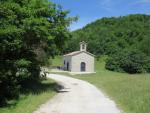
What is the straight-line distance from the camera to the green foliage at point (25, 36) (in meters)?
16.7

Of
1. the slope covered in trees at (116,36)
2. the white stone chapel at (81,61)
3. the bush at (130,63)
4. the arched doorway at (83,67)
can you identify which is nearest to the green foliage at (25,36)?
the white stone chapel at (81,61)

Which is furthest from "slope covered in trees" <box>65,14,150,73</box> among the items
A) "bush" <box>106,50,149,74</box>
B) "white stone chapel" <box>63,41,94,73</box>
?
"white stone chapel" <box>63,41,94,73</box>

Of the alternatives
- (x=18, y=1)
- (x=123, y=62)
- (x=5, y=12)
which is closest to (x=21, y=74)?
(x=18, y=1)

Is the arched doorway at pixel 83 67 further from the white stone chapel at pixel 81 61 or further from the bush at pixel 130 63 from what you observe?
the bush at pixel 130 63

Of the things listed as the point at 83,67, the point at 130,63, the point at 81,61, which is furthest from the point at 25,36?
the point at 130,63

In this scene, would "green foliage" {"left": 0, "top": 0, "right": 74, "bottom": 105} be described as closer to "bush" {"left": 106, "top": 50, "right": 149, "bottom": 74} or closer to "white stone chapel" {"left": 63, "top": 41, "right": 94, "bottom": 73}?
"white stone chapel" {"left": 63, "top": 41, "right": 94, "bottom": 73}

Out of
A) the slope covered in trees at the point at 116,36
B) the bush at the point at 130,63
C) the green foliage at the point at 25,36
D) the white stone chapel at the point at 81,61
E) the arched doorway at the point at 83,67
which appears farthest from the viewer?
the slope covered in trees at the point at 116,36

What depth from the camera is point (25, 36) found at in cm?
2198

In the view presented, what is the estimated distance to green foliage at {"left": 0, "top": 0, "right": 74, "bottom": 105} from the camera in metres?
16.7

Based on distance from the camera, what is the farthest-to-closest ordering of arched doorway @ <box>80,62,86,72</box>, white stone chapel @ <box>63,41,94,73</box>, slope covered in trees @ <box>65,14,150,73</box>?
slope covered in trees @ <box>65,14,150,73</box>
arched doorway @ <box>80,62,86,72</box>
white stone chapel @ <box>63,41,94,73</box>

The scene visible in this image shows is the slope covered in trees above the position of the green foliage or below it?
above

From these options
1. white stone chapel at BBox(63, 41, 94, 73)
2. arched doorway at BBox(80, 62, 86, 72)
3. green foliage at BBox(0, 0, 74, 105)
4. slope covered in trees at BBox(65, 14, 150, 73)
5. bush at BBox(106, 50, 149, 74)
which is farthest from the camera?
slope covered in trees at BBox(65, 14, 150, 73)

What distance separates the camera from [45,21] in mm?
22547

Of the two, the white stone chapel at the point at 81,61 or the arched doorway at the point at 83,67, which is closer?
the white stone chapel at the point at 81,61
